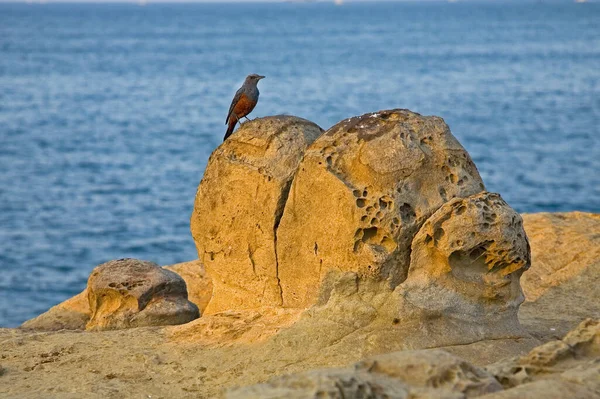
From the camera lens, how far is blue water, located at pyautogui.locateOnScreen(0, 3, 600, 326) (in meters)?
19.1

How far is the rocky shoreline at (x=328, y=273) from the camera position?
677 cm

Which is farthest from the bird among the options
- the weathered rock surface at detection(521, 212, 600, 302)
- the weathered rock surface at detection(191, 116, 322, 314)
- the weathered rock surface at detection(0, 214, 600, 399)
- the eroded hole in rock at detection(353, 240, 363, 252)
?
the weathered rock surface at detection(521, 212, 600, 302)

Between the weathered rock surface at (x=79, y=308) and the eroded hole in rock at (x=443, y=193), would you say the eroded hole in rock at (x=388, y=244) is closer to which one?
the eroded hole in rock at (x=443, y=193)

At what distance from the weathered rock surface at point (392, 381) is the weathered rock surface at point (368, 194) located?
2.07 meters

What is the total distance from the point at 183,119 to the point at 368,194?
28.7 m

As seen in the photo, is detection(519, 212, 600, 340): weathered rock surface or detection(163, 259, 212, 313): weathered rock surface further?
detection(163, 259, 212, 313): weathered rock surface

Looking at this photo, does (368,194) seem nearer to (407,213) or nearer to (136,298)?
(407,213)

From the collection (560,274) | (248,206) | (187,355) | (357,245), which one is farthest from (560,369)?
(560,274)

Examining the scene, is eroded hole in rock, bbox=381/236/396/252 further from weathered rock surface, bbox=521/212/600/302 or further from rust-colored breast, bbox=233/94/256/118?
weathered rock surface, bbox=521/212/600/302

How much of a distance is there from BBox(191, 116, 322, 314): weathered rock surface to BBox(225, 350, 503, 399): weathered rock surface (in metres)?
2.91

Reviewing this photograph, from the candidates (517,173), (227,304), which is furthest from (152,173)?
(227,304)

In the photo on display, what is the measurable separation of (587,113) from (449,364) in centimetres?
2955

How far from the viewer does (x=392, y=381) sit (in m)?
4.73

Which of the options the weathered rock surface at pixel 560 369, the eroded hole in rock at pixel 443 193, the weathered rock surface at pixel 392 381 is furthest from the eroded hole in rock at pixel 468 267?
the weathered rock surface at pixel 392 381
